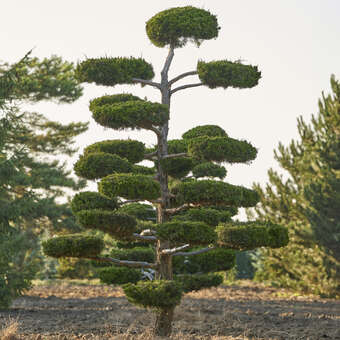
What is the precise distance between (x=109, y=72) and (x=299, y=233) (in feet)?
28.6

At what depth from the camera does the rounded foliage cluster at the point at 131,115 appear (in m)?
7.07

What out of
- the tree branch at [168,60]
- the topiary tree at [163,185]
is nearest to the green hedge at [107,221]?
the topiary tree at [163,185]

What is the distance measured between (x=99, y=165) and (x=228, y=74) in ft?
8.11

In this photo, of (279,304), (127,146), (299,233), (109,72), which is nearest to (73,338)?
(127,146)

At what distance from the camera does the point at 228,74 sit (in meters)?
7.71

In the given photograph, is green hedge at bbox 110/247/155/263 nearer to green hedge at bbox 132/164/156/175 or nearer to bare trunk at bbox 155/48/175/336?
bare trunk at bbox 155/48/175/336

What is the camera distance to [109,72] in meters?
7.80

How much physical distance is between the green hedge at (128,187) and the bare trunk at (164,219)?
114 cm

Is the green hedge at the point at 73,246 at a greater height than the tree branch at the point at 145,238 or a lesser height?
lesser

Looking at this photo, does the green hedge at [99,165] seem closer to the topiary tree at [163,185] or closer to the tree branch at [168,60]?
the topiary tree at [163,185]

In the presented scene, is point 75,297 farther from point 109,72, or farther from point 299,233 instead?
point 109,72

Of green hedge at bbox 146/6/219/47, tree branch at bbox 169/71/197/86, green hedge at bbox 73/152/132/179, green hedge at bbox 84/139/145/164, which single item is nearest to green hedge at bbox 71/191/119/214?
green hedge at bbox 73/152/132/179

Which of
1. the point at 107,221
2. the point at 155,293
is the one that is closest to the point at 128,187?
the point at 107,221

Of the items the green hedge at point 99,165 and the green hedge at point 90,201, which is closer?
the green hedge at point 90,201
